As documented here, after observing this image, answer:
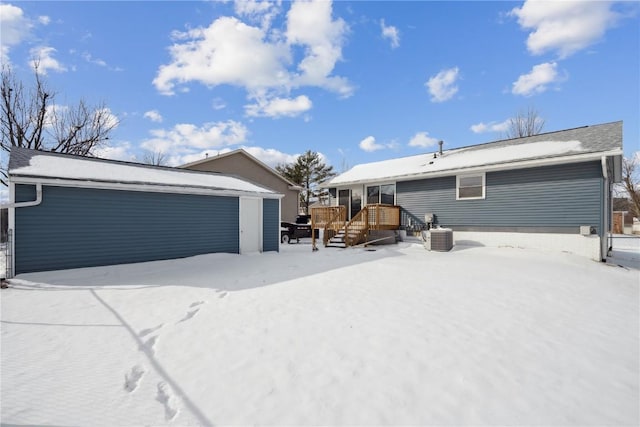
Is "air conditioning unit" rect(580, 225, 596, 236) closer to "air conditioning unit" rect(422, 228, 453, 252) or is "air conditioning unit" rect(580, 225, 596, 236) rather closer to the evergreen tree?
"air conditioning unit" rect(422, 228, 453, 252)

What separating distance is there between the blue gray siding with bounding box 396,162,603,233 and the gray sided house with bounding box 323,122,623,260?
2 cm

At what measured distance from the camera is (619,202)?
33.7 m

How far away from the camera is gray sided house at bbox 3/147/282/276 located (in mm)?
6875

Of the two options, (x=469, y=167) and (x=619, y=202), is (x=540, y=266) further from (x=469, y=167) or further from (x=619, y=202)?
(x=619, y=202)

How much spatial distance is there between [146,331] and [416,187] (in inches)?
476

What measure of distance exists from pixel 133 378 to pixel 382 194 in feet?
43.6

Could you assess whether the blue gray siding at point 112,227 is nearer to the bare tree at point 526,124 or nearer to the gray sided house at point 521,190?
the gray sided house at point 521,190

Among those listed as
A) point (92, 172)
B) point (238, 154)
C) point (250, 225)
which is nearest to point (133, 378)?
point (92, 172)

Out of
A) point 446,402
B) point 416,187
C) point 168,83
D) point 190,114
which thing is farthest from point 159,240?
point 190,114

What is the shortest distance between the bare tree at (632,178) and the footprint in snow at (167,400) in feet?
117

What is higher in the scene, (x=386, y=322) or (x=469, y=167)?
(x=469, y=167)

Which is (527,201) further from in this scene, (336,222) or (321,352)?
(321,352)

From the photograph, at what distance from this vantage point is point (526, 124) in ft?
84.8

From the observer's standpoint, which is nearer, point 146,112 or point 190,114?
point 146,112
